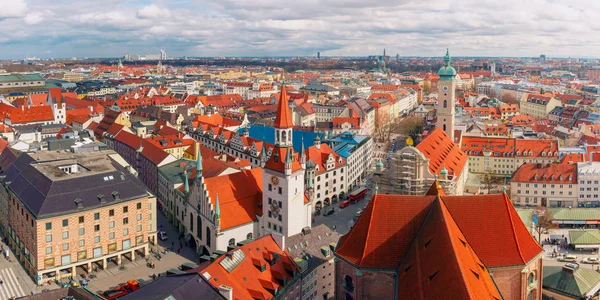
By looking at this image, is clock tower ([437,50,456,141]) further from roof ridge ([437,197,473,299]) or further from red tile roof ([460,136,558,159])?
roof ridge ([437,197,473,299])

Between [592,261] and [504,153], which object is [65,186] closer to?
[592,261]

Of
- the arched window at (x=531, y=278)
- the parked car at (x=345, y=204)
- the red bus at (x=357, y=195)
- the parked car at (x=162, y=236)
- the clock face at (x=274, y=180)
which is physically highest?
the clock face at (x=274, y=180)

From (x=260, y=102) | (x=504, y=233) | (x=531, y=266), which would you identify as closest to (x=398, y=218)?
(x=504, y=233)

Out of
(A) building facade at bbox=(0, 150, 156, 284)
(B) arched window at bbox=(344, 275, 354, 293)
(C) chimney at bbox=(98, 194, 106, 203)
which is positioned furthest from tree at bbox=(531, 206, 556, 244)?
(C) chimney at bbox=(98, 194, 106, 203)

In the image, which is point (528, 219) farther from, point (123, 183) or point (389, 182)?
point (123, 183)

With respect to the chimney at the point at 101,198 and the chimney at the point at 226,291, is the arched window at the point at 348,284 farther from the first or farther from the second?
the chimney at the point at 101,198

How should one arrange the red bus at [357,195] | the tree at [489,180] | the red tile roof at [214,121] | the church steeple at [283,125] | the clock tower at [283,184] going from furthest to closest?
the red tile roof at [214,121] → the tree at [489,180] → the red bus at [357,195] → the clock tower at [283,184] → the church steeple at [283,125]

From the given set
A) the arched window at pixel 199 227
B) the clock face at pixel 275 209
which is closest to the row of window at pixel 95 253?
the arched window at pixel 199 227

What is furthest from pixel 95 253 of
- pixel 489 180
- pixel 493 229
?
pixel 489 180
